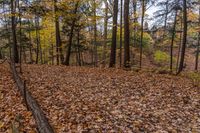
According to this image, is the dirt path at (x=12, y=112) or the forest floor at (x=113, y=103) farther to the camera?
the forest floor at (x=113, y=103)

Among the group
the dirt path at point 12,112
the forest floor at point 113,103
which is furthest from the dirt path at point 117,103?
the dirt path at point 12,112

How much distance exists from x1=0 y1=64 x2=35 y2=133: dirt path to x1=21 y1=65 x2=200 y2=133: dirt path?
0.59m

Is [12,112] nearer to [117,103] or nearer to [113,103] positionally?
[113,103]

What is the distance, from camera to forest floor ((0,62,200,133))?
628 centimetres

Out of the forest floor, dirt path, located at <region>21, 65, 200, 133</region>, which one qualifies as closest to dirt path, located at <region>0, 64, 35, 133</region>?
the forest floor

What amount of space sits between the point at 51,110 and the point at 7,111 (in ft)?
4.43

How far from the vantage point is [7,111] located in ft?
24.6

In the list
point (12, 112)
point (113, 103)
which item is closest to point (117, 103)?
point (113, 103)

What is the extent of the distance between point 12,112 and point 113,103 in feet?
9.92

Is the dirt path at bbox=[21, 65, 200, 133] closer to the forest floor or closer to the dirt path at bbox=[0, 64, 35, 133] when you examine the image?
the forest floor

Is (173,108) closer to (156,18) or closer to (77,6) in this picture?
(77,6)

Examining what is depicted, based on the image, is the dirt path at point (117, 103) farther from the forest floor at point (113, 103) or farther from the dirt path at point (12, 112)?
the dirt path at point (12, 112)

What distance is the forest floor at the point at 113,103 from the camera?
628 centimetres

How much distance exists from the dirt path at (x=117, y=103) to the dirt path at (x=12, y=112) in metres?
0.59
